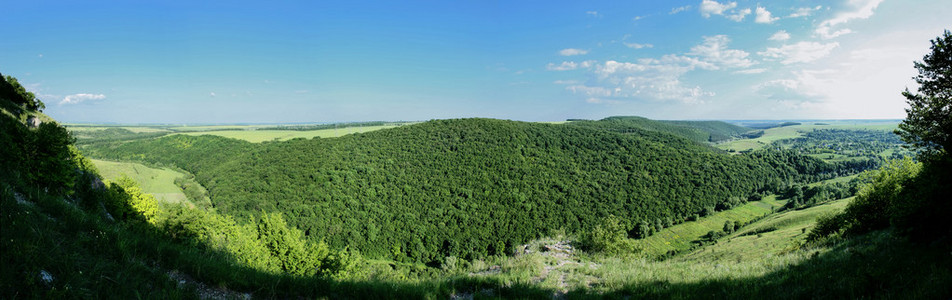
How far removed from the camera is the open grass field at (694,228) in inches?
3136

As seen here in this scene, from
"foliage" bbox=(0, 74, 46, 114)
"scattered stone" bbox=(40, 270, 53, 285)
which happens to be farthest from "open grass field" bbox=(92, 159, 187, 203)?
"scattered stone" bbox=(40, 270, 53, 285)

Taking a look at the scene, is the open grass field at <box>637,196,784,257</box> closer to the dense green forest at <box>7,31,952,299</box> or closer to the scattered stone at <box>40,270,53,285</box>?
the dense green forest at <box>7,31,952,299</box>

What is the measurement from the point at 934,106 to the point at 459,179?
8584cm

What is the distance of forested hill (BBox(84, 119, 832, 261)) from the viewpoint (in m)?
75.0

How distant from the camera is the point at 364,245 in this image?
69875 mm

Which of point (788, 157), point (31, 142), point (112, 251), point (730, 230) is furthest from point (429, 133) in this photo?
point (788, 157)

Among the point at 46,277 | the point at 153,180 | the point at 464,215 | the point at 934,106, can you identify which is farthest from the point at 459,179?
the point at 46,277

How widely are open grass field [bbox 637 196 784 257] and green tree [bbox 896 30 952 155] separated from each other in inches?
2650

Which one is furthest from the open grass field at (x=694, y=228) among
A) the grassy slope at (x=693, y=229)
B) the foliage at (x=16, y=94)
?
the foliage at (x=16, y=94)

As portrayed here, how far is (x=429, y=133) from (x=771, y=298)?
11772 cm

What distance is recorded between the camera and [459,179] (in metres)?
93.6

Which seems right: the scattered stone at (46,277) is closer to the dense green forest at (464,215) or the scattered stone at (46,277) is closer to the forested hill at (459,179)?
the dense green forest at (464,215)

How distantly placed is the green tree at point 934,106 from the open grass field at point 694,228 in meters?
67.3

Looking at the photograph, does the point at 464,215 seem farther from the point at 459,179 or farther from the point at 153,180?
the point at 153,180
